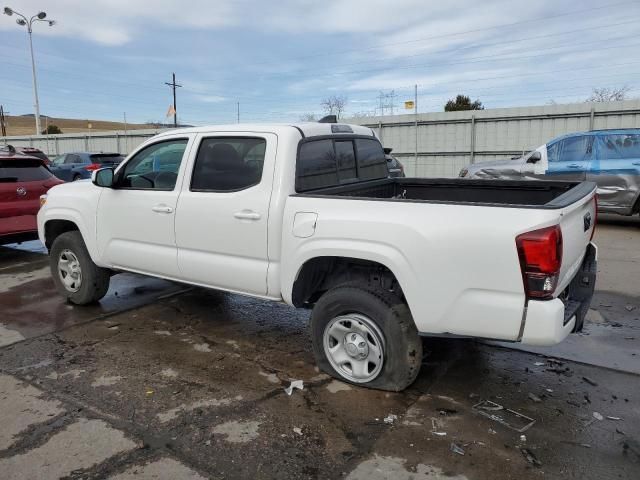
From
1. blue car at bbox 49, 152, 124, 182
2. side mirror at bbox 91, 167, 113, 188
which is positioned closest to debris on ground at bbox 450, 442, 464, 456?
side mirror at bbox 91, 167, 113, 188

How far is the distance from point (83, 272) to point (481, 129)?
15.3 meters

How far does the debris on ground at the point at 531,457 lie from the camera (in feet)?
9.36

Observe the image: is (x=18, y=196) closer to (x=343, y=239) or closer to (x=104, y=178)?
(x=104, y=178)

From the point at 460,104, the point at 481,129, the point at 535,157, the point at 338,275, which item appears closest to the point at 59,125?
the point at 460,104

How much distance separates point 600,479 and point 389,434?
1.13 metres

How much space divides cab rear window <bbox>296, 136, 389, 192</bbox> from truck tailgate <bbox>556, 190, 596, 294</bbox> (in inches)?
73.5

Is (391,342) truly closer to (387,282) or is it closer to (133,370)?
(387,282)

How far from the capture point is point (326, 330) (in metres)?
3.80

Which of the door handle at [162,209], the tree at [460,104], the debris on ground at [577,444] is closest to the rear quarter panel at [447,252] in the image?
the debris on ground at [577,444]

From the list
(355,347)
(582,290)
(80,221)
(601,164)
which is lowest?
(355,347)

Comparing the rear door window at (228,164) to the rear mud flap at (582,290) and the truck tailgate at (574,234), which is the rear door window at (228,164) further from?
the rear mud flap at (582,290)

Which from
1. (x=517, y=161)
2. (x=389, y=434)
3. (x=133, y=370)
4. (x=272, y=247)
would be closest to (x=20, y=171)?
(x=133, y=370)

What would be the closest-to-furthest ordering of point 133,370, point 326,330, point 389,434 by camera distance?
1. point 389,434
2. point 326,330
3. point 133,370

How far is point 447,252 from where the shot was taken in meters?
3.10
